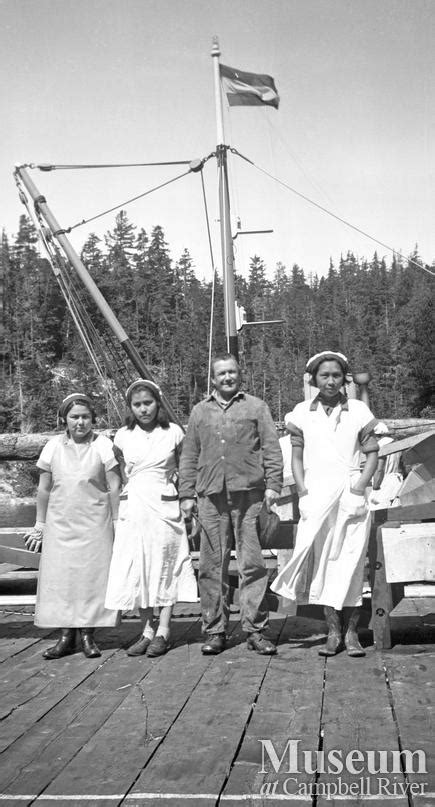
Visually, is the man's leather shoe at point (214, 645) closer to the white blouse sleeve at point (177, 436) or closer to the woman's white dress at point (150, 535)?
the woman's white dress at point (150, 535)

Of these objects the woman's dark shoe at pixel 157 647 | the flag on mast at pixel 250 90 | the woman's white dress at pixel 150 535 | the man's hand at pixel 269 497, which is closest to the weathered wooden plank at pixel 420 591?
the man's hand at pixel 269 497

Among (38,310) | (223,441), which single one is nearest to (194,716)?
(223,441)

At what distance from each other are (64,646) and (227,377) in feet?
5.85

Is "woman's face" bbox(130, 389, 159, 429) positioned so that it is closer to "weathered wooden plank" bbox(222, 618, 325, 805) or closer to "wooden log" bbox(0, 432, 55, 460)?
"weathered wooden plank" bbox(222, 618, 325, 805)

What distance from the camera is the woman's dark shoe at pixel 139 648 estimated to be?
466 centimetres

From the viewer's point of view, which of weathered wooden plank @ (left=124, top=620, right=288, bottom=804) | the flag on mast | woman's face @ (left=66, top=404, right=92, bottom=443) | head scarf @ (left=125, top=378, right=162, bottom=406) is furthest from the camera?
the flag on mast

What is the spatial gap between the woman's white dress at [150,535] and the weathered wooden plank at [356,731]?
1.04 meters

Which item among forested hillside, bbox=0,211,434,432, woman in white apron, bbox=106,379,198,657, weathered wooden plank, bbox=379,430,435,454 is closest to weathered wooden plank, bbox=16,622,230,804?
woman in white apron, bbox=106,379,198,657

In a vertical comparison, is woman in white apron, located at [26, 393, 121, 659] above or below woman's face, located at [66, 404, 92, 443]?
below

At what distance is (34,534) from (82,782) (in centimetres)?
244

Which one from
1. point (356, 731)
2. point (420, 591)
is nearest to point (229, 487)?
point (420, 591)

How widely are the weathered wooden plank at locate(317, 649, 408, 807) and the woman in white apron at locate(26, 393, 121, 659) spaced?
56.4 inches

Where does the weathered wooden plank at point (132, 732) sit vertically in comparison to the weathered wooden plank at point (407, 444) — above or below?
below

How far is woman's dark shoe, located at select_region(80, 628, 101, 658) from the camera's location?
183 inches
